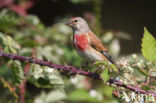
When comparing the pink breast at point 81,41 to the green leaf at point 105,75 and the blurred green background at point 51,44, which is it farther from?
the green leaf at point 105,75

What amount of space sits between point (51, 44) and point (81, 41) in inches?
37.1

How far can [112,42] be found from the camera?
13.9ft

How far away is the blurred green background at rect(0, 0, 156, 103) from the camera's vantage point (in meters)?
2.50

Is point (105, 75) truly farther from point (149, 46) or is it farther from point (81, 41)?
point (81, 41)

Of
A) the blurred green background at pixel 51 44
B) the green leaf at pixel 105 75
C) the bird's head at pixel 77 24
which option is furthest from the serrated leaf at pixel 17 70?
the bird's head at pixel 77 24

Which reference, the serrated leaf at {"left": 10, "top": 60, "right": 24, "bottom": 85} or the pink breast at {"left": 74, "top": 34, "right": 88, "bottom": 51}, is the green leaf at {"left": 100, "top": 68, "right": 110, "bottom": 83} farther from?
the pink breast at {"left": 74, "top": 34, "right": 88, "bottom": 51}

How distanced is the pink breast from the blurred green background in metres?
0.22

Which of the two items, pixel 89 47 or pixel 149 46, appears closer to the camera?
pixel 149 46

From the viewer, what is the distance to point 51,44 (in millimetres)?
4113

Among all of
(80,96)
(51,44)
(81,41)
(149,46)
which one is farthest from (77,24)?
(149,46)

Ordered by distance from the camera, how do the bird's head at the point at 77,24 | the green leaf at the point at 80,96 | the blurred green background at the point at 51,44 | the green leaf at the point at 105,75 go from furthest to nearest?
the bird's head at the point at 77,24
the green leaf at the point at 80,96
the blurred green background at the point at 51,44
the green leaf at the point at 105,75

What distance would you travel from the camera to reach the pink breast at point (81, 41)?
3.17 metres

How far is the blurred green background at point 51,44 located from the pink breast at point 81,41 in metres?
0.22

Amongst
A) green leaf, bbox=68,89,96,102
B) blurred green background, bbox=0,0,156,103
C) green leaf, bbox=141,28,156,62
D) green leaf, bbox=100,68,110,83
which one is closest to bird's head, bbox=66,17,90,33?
blurred green background, bbox=0,0,156,103
